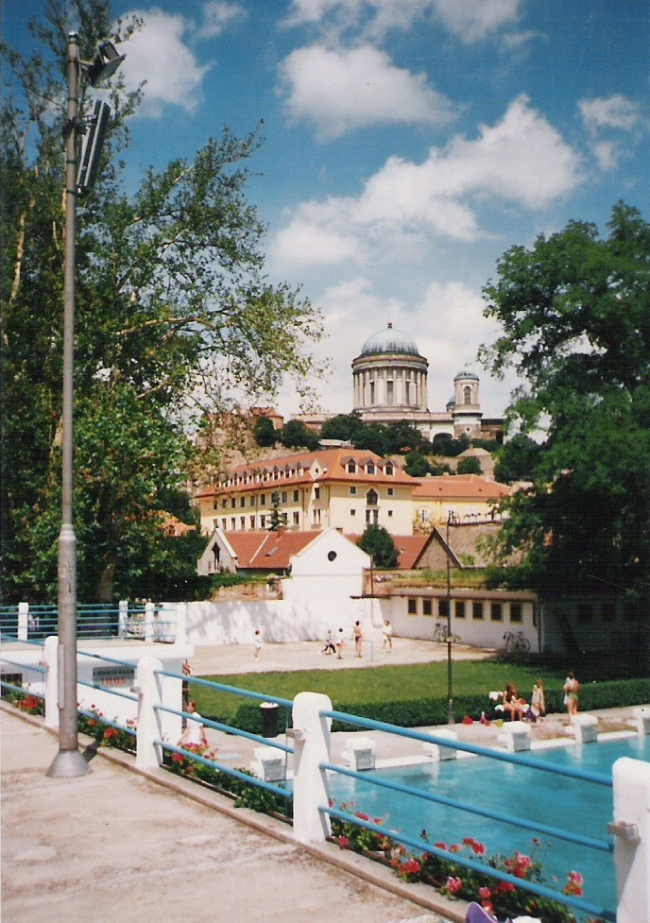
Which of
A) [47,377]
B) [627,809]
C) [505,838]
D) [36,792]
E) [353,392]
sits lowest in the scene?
[505,838]

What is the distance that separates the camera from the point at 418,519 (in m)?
101

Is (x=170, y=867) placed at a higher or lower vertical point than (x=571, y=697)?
higher

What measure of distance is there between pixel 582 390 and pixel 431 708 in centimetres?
1538

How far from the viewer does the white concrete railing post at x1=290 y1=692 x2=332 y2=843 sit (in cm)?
663

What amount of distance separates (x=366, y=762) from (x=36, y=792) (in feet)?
46.4

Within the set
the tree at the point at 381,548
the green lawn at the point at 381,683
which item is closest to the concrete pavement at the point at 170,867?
the green lawn at the point at 381,683

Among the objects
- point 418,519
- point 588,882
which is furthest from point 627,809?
point 418,519

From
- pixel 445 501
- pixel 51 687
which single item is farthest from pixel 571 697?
pixel 445 501

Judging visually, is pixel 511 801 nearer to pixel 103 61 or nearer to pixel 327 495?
pixel 103 61

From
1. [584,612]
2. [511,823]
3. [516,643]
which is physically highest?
[511,823]

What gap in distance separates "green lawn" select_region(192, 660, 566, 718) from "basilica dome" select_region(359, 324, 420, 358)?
148m

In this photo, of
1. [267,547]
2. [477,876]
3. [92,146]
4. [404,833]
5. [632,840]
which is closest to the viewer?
[632,840]

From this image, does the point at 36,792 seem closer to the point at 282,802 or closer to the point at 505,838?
the point at 282,802

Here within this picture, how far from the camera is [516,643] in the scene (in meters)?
45.3
